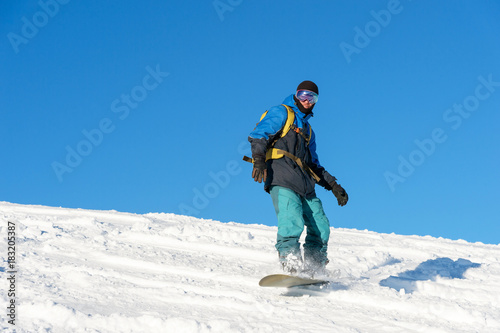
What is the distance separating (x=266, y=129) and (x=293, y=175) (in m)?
0.54

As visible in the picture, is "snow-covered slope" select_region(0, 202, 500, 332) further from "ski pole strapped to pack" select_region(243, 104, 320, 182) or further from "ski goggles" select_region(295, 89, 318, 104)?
"ski goggles" select_region(295, 89, 318, 104)

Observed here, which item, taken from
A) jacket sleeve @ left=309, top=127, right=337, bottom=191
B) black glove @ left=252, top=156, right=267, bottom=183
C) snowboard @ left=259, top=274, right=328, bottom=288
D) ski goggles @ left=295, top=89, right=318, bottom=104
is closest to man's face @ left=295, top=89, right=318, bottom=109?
ski goggles @ left=295, top=89, right=318, bottom=104

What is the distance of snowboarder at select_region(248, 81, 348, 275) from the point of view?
498 centimetres

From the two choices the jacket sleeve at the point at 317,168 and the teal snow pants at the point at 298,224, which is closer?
the teal snow pants at the point at 298,224

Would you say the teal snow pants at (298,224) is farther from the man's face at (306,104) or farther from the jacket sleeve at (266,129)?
the man's face at (306,104)

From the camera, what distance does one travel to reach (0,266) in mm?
5328

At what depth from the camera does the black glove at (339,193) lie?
5.91m

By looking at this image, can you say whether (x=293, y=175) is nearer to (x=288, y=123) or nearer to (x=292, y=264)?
(x=288, y=123)

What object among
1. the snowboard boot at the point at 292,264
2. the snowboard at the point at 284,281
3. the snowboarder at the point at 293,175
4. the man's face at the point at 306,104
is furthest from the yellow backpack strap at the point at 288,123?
the snowboard at the point at 284,281

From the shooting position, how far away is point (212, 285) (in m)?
5.26

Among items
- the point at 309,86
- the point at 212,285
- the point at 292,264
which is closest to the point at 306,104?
the point at 309,86

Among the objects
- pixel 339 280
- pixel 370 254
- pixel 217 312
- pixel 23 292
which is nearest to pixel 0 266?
pixel 23 292

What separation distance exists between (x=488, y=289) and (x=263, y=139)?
338 cm

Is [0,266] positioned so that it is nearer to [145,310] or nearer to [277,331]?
[145,310]
